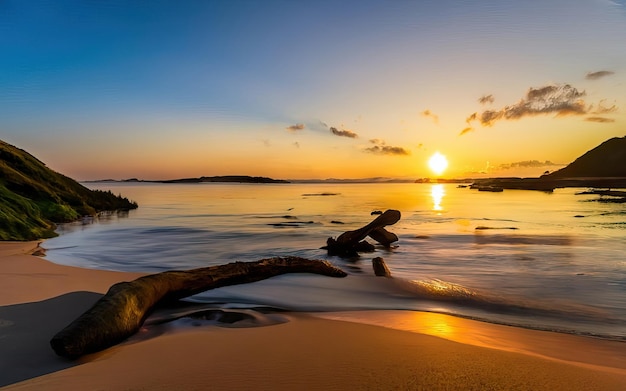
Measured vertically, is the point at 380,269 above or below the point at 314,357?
below

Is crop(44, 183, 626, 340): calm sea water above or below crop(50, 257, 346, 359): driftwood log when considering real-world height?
below

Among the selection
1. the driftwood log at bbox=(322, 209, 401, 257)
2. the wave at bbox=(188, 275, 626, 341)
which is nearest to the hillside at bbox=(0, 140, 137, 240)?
the wave at bbox=(188, 275, 626, 341)

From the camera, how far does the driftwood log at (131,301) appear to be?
5191 millimetres

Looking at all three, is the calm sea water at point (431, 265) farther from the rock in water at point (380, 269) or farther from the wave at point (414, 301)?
the rock in water at point (380, 269)

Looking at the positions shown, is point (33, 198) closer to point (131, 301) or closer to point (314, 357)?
point (131, 301)

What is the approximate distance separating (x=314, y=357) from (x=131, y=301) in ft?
10.5

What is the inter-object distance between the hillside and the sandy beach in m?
14.2

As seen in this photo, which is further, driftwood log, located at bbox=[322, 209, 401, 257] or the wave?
driftwood log, located at bbox=[322, 209, 401, 257]

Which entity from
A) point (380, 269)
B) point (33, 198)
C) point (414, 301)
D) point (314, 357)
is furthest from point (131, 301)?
point (33, 198)

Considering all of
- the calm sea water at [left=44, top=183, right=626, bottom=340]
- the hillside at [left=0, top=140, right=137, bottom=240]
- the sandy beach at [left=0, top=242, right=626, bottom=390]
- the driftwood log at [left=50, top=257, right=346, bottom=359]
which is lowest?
the calm sea water at [left=44, top=183, right=626, bottom=340]

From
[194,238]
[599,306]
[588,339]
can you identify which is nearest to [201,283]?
[588,339]

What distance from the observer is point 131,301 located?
6344 mm

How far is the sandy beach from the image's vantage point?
4.59 m

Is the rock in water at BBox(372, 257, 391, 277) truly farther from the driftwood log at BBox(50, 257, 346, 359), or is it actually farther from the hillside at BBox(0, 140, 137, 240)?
the hillside at BBox(0, 140, 137, 240)
